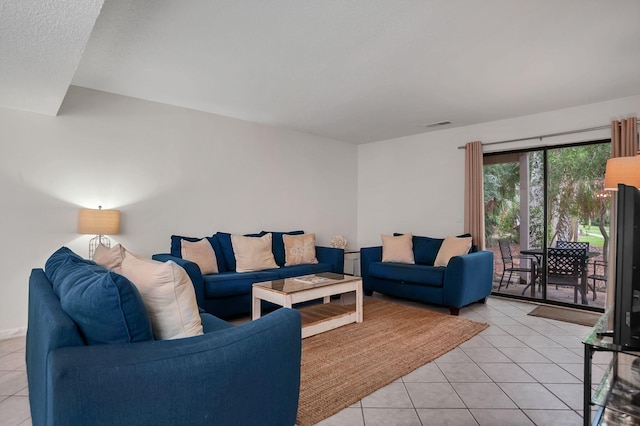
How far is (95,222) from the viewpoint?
3.38 metres

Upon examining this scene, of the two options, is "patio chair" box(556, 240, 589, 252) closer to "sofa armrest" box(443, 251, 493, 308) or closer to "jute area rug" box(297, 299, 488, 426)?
"sofa armrest" box(443, 251, 493, 308)

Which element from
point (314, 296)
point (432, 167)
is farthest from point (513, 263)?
point (314, 296)

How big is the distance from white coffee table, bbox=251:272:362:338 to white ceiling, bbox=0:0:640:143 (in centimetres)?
200

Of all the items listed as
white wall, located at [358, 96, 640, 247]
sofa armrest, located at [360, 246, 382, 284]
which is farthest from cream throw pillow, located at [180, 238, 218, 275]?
white wall, located at [358, 96, 640, 247]

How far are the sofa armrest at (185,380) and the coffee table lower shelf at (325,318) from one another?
5.96 ft

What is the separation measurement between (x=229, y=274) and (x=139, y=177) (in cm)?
152

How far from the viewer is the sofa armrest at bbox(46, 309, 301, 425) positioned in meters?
1.00

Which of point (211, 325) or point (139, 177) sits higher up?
point (139, 177)

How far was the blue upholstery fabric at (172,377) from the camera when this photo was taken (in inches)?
39.4

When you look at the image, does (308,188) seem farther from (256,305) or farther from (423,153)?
(256,305)

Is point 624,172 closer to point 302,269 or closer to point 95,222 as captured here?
point 302,269

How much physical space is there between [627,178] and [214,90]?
3.74 metres

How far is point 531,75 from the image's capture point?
3.37 metres

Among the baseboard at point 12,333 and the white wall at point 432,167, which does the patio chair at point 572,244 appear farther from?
the baseboard at point 12,333
